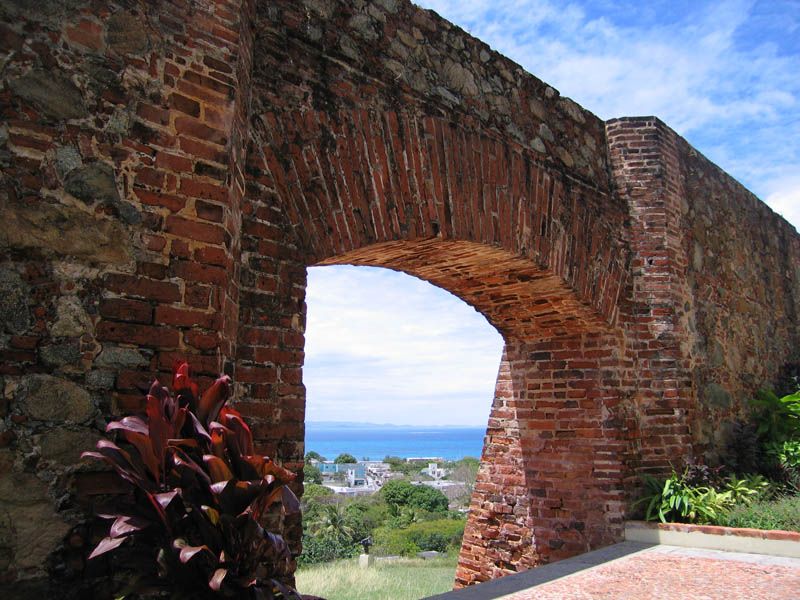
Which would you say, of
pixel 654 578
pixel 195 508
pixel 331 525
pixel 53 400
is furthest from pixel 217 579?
pixel 331 525

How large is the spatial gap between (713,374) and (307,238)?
516 centimetres

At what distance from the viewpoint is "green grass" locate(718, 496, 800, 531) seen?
18.3 ft

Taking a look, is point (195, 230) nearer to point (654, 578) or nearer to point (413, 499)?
point (654, 578)

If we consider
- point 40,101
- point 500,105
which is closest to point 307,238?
point 40,101

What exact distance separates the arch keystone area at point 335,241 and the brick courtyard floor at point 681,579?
0.89 meters

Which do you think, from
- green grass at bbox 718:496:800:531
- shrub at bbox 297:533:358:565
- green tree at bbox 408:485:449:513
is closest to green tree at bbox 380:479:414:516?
green tree at bbox 408:485:449:513

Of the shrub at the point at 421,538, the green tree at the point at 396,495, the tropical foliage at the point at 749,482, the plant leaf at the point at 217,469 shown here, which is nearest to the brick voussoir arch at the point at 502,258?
the tropical foliage at the point at 749,482

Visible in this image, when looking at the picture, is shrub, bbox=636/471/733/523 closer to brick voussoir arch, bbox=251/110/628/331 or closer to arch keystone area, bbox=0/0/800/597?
arch keystone area, bbox=0/0/800/597

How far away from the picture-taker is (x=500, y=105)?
5.51 m

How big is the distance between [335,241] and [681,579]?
3.16 metres

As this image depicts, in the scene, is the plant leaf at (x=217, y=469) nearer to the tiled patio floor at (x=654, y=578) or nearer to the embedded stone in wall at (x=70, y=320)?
the embedded stone in wall at (x=70, y=320)

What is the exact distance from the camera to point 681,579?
4555mm

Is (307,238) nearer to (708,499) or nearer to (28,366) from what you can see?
(28,366)

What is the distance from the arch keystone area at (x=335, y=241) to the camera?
263cm
